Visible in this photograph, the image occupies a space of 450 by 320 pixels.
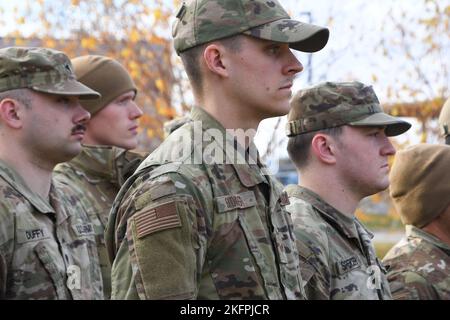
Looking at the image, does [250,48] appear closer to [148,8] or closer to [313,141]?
[313,141]

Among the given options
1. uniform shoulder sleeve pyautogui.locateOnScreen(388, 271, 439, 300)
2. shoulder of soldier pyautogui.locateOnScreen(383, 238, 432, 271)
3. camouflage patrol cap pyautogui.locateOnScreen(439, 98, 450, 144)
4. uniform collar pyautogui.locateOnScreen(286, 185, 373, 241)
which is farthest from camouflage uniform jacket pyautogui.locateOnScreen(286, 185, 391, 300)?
camouflage patrol cap pyautogui.locateOnScreen(439, 98, 450, 144)

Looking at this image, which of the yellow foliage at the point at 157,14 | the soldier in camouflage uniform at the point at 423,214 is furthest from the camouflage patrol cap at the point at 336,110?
the yellow foliage at the point at 157,14

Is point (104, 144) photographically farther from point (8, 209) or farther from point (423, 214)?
point (423, 214)

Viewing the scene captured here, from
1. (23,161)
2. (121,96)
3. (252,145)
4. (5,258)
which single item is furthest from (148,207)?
(121,96)

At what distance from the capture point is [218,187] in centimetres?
334

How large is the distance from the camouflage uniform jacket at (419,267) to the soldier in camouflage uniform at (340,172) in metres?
0.35

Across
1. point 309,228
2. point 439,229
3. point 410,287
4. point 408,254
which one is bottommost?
point 410,287

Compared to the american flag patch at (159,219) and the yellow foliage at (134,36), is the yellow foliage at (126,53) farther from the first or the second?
the american flag patch at (159,219)

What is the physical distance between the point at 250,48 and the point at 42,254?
55.3 inches

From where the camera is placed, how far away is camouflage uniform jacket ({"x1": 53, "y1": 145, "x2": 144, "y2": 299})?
5.79 m

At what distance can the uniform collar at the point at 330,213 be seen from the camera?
4.57 metres

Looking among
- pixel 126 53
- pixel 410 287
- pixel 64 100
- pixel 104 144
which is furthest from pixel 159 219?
pixel 126 53

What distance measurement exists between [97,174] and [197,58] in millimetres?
2500

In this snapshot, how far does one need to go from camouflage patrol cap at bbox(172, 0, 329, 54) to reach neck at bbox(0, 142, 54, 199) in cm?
124
